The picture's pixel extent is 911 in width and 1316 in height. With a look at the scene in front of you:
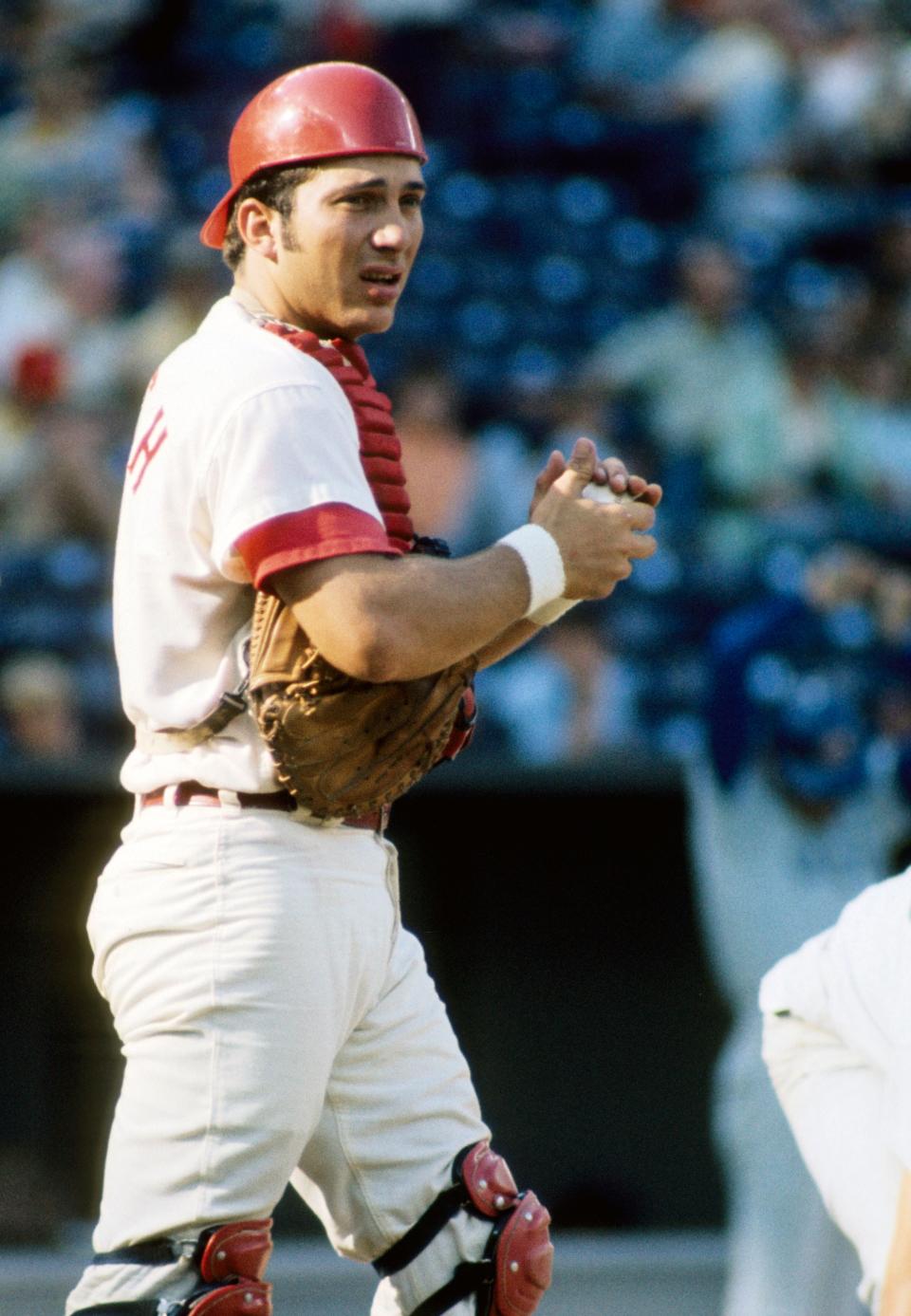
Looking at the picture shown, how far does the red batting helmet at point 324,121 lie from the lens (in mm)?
2660

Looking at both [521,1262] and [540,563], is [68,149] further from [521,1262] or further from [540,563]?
[521,1262]

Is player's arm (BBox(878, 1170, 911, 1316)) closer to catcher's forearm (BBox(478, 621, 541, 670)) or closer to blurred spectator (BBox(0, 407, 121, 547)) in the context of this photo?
catcher's forearm (BBox(478, 621, 541, 670))

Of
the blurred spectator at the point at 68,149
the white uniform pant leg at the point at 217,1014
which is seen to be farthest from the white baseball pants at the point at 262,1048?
the blurred spectator at the point at 68,149

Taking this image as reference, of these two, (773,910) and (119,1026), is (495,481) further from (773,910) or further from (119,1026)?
(119,1026)

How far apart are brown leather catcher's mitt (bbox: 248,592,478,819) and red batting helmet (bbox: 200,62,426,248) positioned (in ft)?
1.95

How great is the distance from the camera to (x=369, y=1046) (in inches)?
A: 107

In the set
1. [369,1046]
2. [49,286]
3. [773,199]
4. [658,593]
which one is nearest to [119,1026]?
[369,1046]

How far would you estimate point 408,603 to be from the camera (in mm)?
2455

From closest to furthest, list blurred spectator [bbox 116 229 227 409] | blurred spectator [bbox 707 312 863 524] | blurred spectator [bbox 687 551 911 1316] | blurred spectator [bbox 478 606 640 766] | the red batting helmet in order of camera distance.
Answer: the red batting helmet, blurred spectator [bbox 687 551 911 1316], blurred spectator [bbox 478 606 640 766], blurred spectator [bbox 116 229 227 409], blurred spectator [bbox 707 312 863 524]

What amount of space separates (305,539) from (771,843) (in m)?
2.78

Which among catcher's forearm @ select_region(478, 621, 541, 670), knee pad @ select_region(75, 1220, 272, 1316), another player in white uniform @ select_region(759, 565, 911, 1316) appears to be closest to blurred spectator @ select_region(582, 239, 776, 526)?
another player in white uniform @ select_region(759, 565, 911, 1316)

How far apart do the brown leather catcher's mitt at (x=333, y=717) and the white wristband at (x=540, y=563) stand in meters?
0.13

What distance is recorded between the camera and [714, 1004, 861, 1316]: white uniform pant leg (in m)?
4.70

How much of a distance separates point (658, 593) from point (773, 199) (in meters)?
2.63
